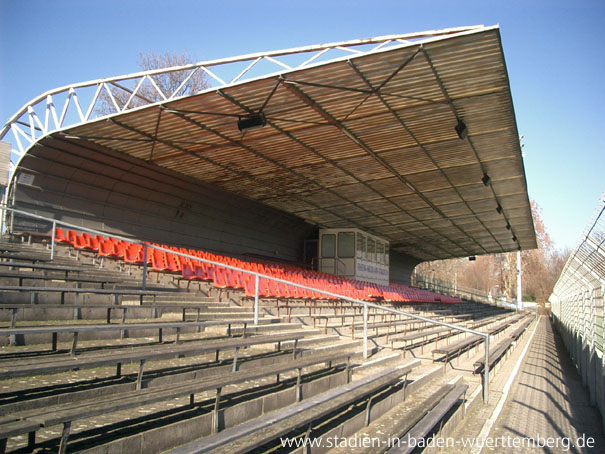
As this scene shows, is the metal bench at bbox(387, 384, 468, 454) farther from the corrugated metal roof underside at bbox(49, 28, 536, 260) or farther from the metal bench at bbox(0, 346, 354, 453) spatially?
the corrugated metal roof underside at bbox(49, 28, 536, 260)

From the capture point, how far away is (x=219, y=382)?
154 inches

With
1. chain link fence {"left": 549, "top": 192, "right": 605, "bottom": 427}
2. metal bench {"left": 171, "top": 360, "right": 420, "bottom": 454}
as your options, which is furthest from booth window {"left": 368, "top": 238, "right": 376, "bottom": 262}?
metal bench {"left": 171, "top": 360, "right": 420, "bottom": 454}


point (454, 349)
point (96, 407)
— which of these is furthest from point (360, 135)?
point (96, 407)

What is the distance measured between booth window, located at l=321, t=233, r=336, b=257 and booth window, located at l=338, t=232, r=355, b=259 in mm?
331

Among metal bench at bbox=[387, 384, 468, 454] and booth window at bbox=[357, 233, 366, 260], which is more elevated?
booth window at bbox=[357, 233, 366, 260]

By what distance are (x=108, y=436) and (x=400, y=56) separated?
7.74 metres

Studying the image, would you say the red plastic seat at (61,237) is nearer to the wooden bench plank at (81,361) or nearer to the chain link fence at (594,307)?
the wooden bench plank at (81,361)

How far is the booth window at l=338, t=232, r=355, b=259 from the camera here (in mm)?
24953

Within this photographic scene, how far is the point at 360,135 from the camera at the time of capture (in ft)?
40.7

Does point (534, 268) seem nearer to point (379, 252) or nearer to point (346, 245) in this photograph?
point (379, 252)

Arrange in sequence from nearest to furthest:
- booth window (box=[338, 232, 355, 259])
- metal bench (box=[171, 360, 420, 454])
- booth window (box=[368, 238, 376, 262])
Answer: metal bench (box=[171, 360, 420, 454])
booth window (box=[338, 232, 355, 259])
booth window (box=[368, 238, 376, 262])

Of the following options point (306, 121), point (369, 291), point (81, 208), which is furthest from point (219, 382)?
point (369, 291)

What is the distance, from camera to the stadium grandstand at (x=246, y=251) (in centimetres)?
389

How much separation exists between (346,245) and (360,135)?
13254 mm
